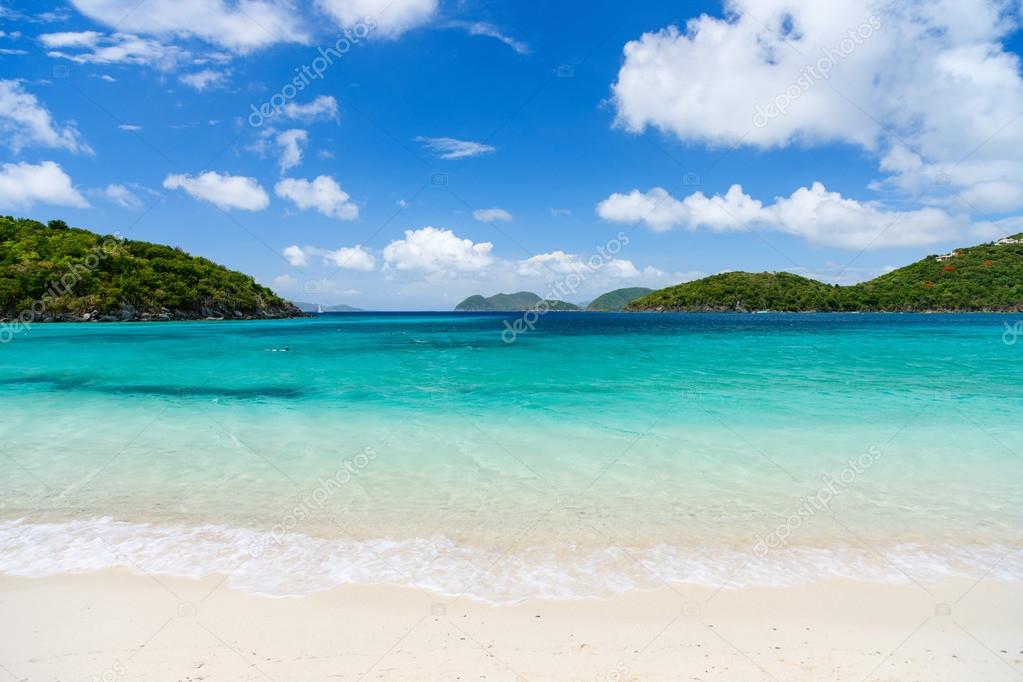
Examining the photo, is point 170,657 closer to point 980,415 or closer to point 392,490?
point 392,490

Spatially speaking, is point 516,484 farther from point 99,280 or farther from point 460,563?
point 99,280

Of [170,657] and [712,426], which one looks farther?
[712,426]

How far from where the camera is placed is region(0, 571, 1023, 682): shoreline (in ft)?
13.5

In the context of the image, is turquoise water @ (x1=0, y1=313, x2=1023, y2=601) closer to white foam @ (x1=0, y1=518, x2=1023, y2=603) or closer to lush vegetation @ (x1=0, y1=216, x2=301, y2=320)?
white foam @ (x1=0, y1=518, x2=1023, y2=603)

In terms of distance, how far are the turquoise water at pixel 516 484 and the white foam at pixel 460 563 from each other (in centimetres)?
3

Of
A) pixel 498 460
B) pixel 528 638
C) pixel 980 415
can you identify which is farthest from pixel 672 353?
pixel 528 638

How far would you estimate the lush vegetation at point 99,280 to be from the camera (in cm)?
8919

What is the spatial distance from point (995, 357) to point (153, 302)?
128 metres

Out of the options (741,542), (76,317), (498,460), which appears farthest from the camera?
(76,317)

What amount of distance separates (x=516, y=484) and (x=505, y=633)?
4.43m

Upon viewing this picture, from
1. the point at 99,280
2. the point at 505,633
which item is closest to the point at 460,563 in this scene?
the point at 505,633

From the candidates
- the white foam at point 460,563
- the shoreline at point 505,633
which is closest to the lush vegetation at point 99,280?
the white foam at point 460,563

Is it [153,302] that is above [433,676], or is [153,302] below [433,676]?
above

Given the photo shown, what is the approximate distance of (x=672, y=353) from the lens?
126 ft
